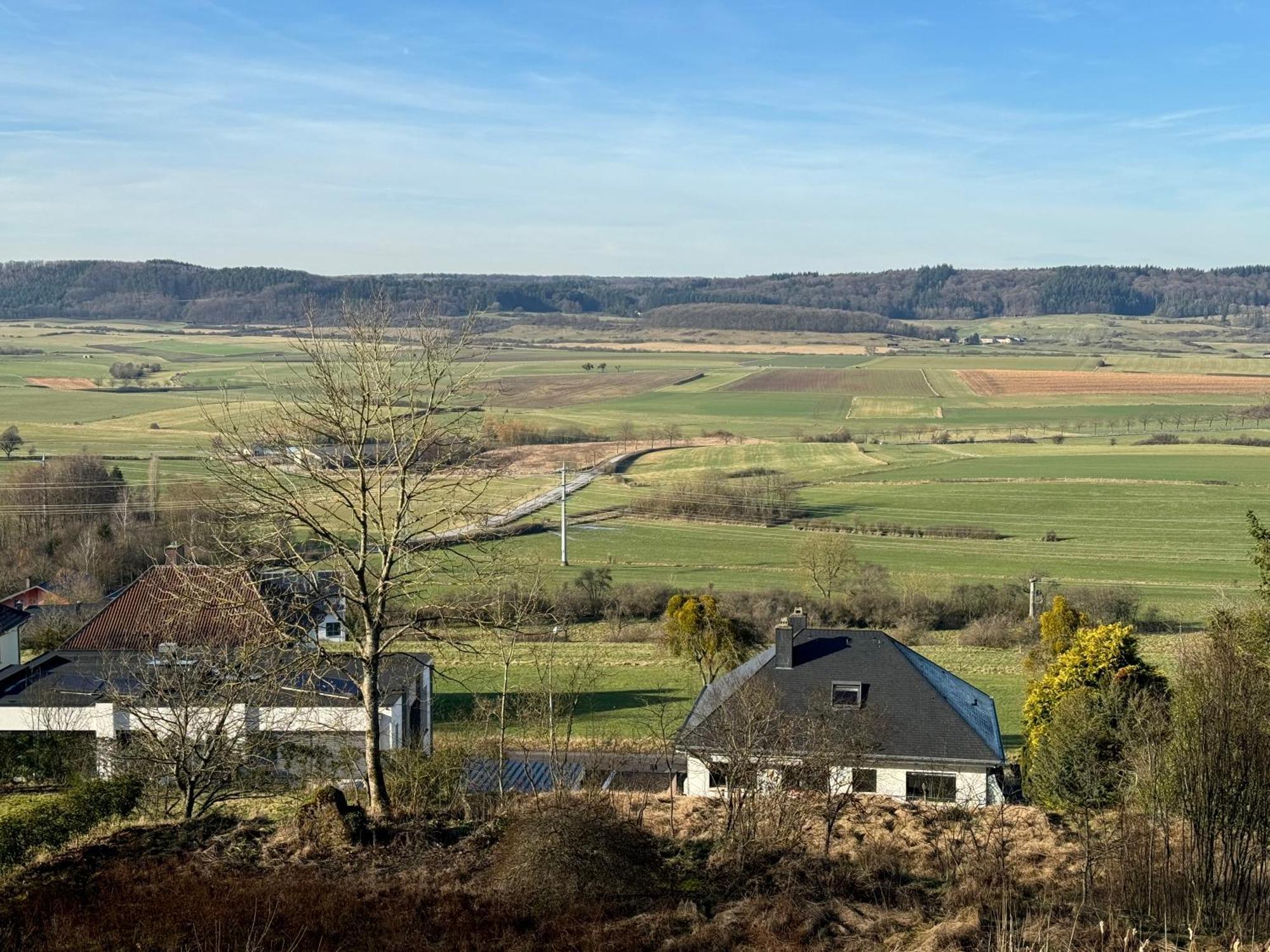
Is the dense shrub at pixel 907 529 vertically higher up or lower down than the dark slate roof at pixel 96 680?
lower down

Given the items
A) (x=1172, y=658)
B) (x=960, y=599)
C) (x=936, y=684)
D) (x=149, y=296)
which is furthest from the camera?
(x=149, y=296)

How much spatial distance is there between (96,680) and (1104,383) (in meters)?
106

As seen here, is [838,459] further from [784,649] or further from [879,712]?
[879,712]

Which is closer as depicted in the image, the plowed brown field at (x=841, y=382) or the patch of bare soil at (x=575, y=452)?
the patch of bare soil at (x=575, y=452)

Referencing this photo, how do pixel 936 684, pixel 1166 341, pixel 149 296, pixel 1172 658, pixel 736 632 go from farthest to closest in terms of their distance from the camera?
pixel 1166 341, pixel 149 296, pixel 736 632, pixel 1172 658, pixel 936 684

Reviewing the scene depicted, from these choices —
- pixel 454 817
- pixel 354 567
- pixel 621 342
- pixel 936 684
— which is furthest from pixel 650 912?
pixel 621 342

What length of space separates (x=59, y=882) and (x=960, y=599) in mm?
36537

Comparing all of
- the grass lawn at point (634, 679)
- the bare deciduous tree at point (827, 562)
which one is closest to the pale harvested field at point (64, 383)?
the grass lawn at point (634, 679)

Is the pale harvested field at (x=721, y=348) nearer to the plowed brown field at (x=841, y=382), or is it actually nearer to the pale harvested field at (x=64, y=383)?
the plowed brown field at (x=841, y=382)

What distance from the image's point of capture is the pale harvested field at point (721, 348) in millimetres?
160000

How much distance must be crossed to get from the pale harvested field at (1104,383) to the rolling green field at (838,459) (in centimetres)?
170

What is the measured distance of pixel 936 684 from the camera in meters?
23.1

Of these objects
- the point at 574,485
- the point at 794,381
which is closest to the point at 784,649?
the point at 574,485

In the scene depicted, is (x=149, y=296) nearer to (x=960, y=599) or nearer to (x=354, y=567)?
(x=960, y=599)
